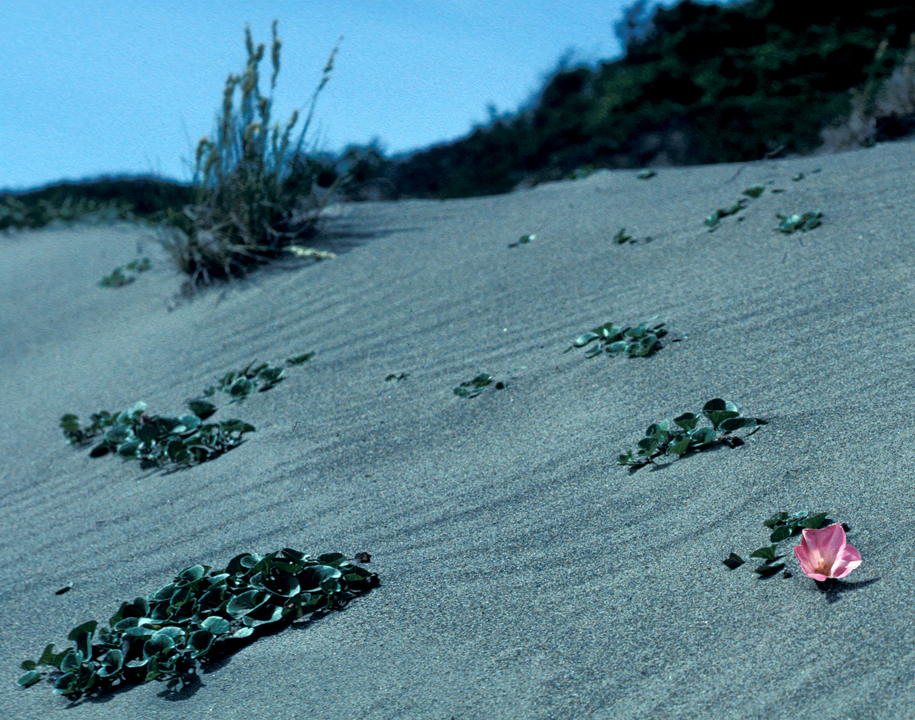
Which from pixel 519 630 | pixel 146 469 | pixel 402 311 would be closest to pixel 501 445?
pixel 519 630

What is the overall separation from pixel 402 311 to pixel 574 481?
2.01 meters

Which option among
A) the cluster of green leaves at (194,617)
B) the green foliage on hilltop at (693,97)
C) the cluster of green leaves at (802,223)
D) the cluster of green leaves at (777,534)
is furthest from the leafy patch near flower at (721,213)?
the green foliage on hilltop at (693,97)

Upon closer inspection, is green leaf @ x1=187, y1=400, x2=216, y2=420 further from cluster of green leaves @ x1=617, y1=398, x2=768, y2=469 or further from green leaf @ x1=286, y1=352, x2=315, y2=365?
cluster of green leaves @ x1=617, y1=398, x2=768, y2=469

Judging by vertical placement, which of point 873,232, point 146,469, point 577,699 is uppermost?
point 873,232

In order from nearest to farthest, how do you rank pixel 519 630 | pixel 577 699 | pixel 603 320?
pixel 577 699
pixel 519 630
pixel 603 320

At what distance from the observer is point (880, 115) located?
690 cm

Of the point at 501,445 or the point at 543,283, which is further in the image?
the point at 543,283

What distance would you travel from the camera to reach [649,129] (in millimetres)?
10211

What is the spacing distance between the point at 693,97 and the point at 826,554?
9.87m

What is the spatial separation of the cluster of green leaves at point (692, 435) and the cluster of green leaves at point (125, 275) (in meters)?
4.57

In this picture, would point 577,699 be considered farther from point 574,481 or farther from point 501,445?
point 501,445

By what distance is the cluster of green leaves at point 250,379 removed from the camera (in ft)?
11.4

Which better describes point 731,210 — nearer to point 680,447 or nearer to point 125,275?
point 680,447

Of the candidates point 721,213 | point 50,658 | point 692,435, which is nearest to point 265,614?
point 50,658
